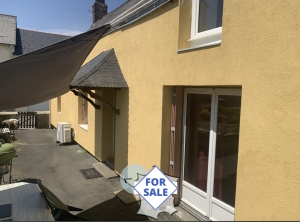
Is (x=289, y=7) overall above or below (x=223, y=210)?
above

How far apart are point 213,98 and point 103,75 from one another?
3.60 metres

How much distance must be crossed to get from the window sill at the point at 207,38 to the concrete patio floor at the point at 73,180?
12.1ft

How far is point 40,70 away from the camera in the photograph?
13.9ft

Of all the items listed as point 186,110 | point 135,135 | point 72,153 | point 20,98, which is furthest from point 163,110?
point 72,153

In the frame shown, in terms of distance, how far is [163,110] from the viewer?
213 inches

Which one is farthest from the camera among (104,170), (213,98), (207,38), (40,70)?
(104,170)

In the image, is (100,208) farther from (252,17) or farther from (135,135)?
(252,17)

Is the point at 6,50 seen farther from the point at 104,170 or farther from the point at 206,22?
the point at 206,22

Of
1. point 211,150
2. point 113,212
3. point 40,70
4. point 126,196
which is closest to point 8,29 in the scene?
point 40,70

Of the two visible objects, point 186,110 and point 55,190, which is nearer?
point 186,110

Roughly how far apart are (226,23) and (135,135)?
156 inches

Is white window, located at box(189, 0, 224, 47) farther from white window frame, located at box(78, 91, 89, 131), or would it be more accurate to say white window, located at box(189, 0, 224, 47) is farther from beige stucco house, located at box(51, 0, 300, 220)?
white window frame, located at box(78, 91, 89, 131)

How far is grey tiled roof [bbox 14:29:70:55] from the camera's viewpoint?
2572 cm

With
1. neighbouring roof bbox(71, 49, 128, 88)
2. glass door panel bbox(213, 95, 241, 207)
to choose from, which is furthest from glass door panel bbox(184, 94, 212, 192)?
neighbouring roof bbox(71, 49, 128, 88)
